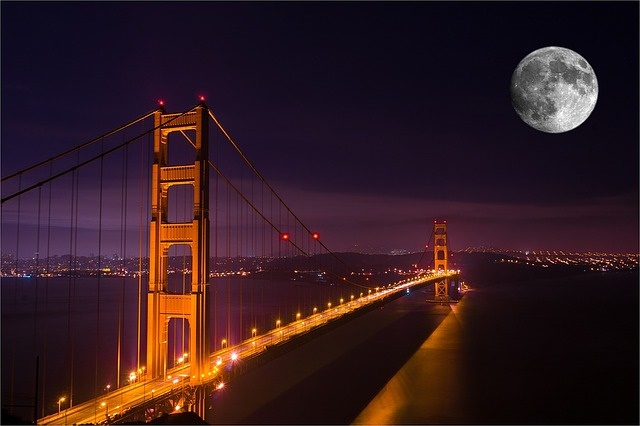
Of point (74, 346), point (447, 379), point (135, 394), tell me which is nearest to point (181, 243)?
point (135, 394)

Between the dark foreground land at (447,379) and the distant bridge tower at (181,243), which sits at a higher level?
the distant bridge tower at (181,243)

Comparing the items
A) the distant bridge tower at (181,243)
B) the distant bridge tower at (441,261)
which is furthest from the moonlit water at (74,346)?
the distant bridge tower at (441,261)

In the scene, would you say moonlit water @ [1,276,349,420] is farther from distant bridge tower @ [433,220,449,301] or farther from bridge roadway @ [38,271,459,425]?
distant bridge tower @ [433,220,449,301]

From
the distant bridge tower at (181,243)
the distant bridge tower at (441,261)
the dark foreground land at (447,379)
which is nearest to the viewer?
the distant bridge tower at (181,243)

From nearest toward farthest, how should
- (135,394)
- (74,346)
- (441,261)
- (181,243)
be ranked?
(135,394) → (181,243) → (74,346) → (441,261)

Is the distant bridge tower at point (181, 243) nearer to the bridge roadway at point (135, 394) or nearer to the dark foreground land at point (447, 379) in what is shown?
the bridge roadway at point (135, 394)

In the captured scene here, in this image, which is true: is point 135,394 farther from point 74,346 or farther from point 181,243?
point 74,346
